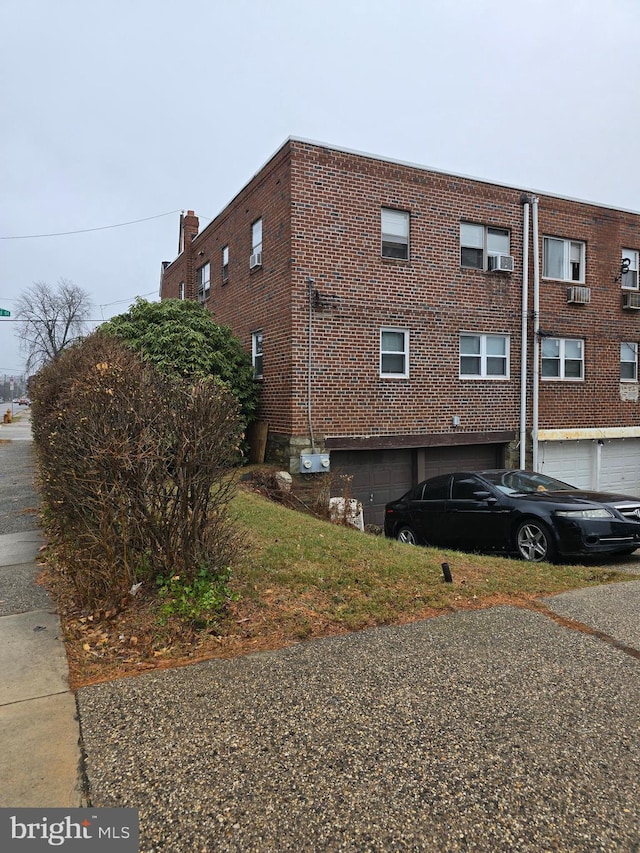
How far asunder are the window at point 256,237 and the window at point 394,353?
386 centimetres

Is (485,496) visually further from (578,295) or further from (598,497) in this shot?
(578,295)

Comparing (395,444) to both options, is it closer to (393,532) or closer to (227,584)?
(393,532)

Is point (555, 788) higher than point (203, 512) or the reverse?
the reverse

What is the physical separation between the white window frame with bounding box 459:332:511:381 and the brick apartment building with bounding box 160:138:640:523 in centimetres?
4

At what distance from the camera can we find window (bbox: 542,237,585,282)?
15.4 m

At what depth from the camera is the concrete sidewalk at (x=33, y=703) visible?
2594mm

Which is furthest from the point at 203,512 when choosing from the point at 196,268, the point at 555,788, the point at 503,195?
the point at 196,268

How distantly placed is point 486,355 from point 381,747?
12.7 meters

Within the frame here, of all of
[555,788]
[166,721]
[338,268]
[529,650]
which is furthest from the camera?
[338,268]

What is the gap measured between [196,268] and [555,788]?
20.0 m

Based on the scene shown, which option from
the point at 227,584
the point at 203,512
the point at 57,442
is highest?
the point at 57,442

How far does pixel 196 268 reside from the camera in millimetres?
20453

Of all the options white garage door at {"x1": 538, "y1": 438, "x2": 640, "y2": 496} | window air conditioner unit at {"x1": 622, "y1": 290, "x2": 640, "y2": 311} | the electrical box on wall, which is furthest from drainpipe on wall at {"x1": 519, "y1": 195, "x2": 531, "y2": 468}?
the electrical box on wall

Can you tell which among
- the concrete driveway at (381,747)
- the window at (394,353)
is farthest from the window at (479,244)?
the concrete driveway at (381,747)
